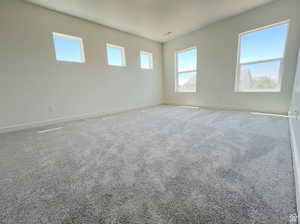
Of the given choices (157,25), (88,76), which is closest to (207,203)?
(88,76)

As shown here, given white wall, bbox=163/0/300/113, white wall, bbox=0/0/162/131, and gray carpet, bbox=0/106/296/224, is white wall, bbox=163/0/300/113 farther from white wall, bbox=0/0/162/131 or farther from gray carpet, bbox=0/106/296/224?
white wall, bbox=0/0/162/131

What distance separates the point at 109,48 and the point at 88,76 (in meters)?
1.14

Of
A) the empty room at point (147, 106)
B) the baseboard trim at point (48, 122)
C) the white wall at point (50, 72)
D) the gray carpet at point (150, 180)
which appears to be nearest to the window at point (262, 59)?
the empty room at point (147, 106)

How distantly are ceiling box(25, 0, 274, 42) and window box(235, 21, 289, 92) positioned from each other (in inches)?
26.0

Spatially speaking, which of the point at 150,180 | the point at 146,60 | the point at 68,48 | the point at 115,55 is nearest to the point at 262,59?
the point at 146,60

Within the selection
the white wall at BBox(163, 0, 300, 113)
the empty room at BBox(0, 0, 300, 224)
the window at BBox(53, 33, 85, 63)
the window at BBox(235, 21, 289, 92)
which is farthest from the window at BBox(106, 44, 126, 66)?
the window at BBox(235, 21, 289, 92)

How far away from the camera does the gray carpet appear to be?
79 cm

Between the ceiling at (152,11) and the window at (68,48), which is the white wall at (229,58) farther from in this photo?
the window at (68,48)

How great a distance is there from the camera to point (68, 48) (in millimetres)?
3205

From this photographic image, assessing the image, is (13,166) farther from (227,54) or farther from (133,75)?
(227,54)

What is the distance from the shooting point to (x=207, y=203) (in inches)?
33.3

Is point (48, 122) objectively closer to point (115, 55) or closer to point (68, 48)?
point (68, 48)

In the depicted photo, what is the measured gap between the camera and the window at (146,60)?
191 inches

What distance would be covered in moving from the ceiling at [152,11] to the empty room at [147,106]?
39 mm
